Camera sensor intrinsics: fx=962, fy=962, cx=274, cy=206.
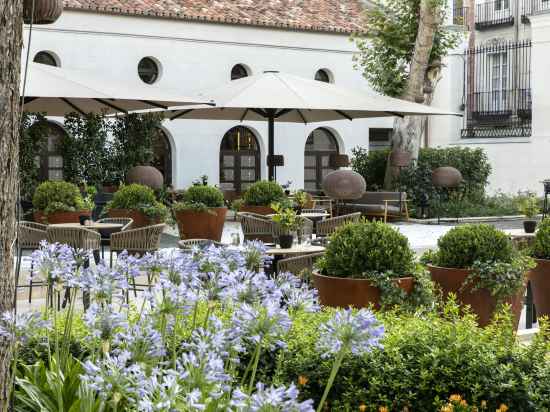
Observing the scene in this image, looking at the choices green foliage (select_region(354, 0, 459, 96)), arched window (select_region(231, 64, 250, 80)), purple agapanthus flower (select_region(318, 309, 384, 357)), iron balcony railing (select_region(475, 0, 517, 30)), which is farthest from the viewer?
iron balcony railing (select_region(475, 0, 517, 30))

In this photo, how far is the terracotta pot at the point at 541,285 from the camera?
7.60 m

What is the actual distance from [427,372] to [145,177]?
14702mm

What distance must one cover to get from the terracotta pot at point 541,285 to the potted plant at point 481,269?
58 cm

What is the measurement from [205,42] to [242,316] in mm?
22739

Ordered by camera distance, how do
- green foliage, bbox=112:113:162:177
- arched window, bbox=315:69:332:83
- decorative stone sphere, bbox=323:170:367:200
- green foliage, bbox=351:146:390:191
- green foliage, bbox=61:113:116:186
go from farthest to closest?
arched window, bbox=315:69:332:83 < green foliage, bbox=351:146:390:191 < green foliage, bbox=112:113:162:177 < green foliage, bbox=61:113:116:186 < decorative stone sphere, bbox=323:170:367:200

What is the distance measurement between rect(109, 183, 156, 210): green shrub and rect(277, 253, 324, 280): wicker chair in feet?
19.4

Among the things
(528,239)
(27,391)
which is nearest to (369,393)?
(27,391)

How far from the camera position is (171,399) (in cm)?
233

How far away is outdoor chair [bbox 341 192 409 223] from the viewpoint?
1967 centimetres

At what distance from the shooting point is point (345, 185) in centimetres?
1755

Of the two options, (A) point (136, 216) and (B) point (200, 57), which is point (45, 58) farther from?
(A) point (136, 216)

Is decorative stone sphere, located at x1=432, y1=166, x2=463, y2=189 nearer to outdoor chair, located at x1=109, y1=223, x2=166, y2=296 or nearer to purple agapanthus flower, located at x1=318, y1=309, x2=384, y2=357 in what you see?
outdoor chair, located at x1=109, y1=223, x2=166, y2=296

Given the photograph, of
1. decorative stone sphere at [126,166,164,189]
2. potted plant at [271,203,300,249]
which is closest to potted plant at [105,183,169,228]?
potted plant at [271,203,300,249]

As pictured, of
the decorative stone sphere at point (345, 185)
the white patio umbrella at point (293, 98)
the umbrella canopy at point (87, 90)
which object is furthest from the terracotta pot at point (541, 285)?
the decorative stone sphere at point (345, 185)
